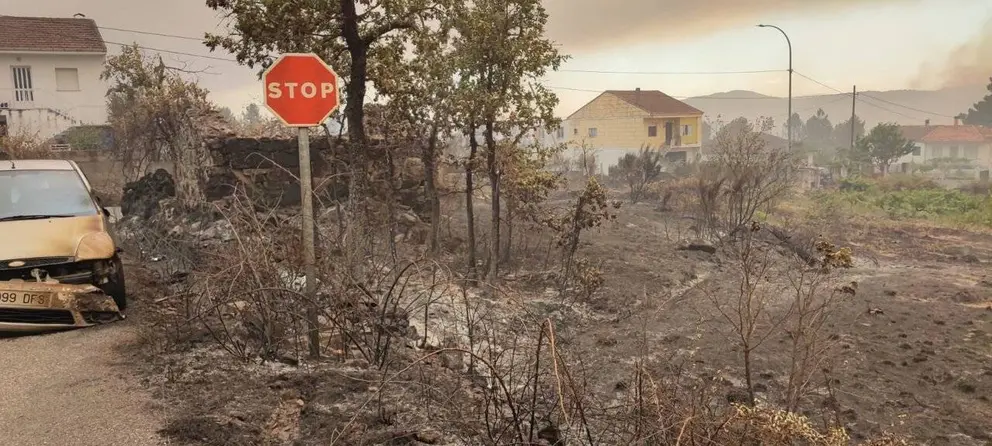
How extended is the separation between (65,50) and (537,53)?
2995 cm

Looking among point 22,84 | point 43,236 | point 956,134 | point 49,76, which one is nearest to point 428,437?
point 43,236

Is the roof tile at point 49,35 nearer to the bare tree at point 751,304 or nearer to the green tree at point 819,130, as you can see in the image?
the bare tree at point 751,304

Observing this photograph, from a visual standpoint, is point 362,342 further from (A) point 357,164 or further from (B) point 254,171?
(B) point 254,171

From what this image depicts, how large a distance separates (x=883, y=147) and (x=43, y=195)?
56.5 metres

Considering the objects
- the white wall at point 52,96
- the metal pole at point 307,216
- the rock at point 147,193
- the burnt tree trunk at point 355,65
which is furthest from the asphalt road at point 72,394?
the white wall at point 52,96

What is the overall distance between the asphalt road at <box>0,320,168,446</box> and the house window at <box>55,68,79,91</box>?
32.3 meters

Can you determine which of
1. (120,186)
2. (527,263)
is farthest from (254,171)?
(120,186)

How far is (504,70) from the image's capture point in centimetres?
1245

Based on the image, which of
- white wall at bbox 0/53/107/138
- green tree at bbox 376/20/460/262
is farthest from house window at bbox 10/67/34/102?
green tree at bbox 376/20/460/262

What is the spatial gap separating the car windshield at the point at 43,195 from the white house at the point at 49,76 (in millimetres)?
28609

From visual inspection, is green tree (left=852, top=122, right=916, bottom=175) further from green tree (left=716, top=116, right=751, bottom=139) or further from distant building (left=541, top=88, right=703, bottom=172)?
distant building (left=541, top=88, right=703, bottom=172)

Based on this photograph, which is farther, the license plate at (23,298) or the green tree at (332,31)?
the green tree at (332,31)

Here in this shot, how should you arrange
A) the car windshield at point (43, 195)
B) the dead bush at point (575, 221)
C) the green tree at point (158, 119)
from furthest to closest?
the green tree at point (158, 119) < the dead bush at point (575, 221) < the car windshield at point (43, 195)

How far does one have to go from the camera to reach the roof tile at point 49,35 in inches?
1252
